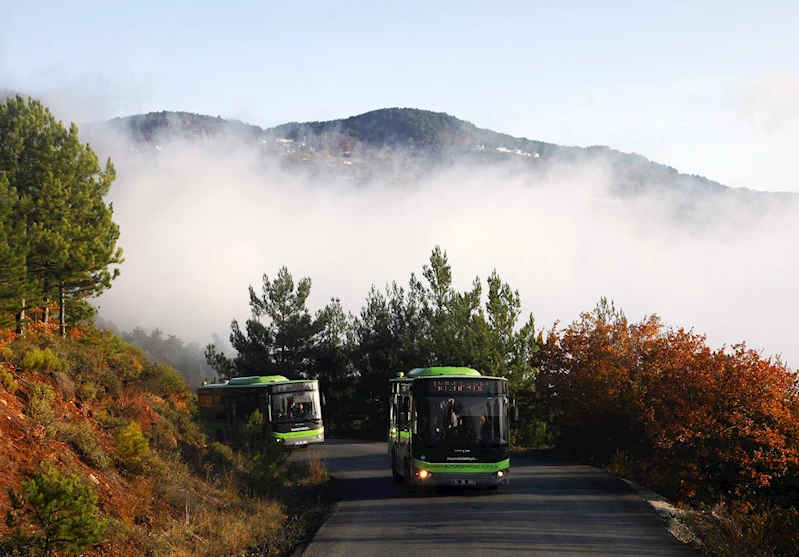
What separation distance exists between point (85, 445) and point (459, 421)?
9.47 metres

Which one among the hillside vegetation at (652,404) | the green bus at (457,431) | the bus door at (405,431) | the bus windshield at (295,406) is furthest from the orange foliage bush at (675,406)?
the bus windshield at (295,406)

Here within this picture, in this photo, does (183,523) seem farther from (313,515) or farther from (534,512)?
(534,512)

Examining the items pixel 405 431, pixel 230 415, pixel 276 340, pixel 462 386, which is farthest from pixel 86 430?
pixel 276 340

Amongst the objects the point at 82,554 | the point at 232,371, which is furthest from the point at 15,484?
the point at 232,371

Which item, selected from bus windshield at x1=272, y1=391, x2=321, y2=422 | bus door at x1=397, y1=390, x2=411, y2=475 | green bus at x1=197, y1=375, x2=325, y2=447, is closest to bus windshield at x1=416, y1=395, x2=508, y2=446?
bus door at x1=397, y1=390, x2=411, y2=475

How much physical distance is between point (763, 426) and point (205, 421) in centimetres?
2711

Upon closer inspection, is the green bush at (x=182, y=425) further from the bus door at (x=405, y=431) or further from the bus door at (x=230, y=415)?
the bus door at (x=405, y=431)

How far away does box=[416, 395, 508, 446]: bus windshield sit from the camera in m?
20.7

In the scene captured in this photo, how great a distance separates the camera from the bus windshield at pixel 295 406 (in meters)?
36.5

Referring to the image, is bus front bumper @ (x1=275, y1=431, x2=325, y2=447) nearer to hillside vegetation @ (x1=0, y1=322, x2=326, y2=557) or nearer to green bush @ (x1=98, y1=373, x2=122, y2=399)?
hillside vegetation @ (x1=0, y1=322, x2=326, y2=557)

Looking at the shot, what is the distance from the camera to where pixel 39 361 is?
21703 mm

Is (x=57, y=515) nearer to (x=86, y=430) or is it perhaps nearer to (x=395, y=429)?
(x=86, y=430)

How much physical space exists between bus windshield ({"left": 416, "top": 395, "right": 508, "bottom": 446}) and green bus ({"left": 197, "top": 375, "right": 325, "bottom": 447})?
16.6 m

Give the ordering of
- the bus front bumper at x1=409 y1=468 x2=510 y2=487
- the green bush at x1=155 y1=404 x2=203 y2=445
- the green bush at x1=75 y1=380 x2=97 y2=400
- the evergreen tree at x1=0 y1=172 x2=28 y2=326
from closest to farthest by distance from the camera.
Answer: the bus front bumper at x1=409 y1=468 x2=510 y2=487 < the green bush at x1=75 y1=380 x2=97 y2=400 < the green bush at x1=155 y1=404 x2=203 y2=445 < the evergreen tree at x1=0 y1=172 x2=28 y2=326
